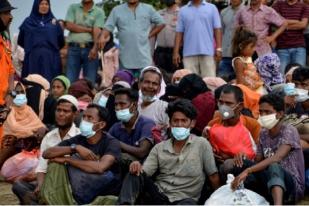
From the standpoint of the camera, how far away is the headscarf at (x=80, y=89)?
426 inches

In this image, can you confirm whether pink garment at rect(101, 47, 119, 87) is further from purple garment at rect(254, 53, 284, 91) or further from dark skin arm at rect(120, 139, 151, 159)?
dark skin arm at rect(120, 139, 151, 159)

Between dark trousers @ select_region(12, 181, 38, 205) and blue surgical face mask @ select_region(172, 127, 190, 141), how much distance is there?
58.8 inches

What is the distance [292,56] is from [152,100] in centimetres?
342

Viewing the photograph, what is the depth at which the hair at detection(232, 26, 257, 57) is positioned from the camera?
33.7 ft

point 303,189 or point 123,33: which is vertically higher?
point 123,33

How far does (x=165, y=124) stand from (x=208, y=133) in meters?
0.74

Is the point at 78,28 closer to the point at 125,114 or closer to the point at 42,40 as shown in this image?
the point at 42,40

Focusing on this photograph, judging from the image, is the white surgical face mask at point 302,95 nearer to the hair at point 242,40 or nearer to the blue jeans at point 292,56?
the hair at point 242,40

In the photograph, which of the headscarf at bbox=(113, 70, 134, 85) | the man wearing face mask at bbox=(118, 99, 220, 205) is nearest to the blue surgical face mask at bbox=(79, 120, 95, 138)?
the man wearing face mask at bbox=(118, 99, 220, 205)

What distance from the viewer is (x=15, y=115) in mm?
10172

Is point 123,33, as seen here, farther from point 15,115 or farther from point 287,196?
point 287,196

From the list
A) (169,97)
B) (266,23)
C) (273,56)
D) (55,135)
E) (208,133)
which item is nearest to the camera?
(208,133)

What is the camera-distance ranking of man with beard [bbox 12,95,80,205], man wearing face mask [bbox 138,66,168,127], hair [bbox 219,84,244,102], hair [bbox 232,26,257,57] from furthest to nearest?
hair [bbox 232,26,257,57], man wearing face mask [bbox 138,66,168,127], man with beard [bbox 12,95,80,205], hair [bbox 219,84,244,102]

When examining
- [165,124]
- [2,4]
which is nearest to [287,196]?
[165,124]
